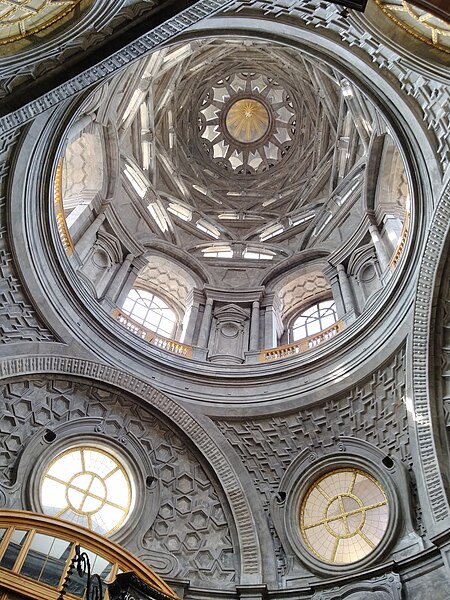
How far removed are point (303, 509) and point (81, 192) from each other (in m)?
11.4

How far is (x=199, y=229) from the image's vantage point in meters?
22.1

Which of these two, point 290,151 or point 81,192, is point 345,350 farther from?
point 290,151

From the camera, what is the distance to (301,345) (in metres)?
15.4

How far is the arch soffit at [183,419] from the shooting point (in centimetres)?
1145

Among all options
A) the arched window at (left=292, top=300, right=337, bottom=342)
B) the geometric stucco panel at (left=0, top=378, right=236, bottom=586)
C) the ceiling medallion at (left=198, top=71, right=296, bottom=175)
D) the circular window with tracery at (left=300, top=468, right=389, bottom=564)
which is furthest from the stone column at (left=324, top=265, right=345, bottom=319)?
the ceiling medallion at (left=198, top=71, right=296, bottom=175)

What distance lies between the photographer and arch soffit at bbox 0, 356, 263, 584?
1145 cm

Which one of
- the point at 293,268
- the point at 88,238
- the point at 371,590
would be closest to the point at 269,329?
the point at 293,268

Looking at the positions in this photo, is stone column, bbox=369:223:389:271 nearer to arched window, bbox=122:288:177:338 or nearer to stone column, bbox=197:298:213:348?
stone column, bbox=197:298:213:348

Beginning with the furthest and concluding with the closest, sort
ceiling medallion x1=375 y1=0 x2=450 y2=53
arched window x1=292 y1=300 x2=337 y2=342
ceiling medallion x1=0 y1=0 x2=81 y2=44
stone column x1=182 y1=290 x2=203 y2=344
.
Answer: arched window x1=292 y1=300 x2=337 y2=342
stone column x1=182 y1=290 x2=203 y2=344
ceiling medallion x1=375 y1=0 x2=450 y2=53
ceiling medallion x1=0 y1=0 x2=81 y2=44

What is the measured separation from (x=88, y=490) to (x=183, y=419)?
260 centimetres

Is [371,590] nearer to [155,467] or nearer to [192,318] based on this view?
[155,467]

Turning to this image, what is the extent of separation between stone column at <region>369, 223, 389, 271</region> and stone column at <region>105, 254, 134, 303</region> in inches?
297

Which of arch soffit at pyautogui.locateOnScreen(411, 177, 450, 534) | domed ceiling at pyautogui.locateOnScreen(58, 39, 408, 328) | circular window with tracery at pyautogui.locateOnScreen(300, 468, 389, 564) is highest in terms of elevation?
domed ceiling at pyautogui.locateOnScreen(58, 39, 408, 328)

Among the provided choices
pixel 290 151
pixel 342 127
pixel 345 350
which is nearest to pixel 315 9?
pixel 345 350
